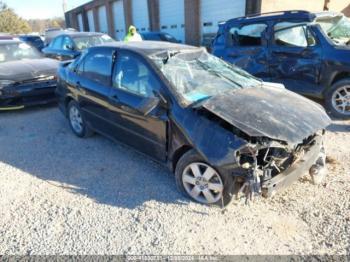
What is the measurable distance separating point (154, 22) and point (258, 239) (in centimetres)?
1783

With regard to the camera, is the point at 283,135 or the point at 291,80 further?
the point at 291,80

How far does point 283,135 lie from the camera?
112 inches

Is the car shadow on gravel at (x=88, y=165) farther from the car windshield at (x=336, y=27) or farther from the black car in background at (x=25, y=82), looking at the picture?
the car windshield at (x=336, y=27)

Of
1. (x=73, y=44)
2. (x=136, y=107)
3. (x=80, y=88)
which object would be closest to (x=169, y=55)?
(x=136, y=107)

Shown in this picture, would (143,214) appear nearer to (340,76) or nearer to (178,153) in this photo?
(178,153)

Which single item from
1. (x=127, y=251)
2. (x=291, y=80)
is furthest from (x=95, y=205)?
(x=291, y=80)

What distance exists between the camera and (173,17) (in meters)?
17.3

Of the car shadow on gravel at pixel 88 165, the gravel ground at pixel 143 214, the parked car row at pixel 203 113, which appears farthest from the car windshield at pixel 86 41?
the gravel ground at pixel 143 214

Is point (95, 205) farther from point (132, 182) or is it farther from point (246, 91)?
point (246, 91)

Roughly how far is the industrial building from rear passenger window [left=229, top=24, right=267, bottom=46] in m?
5.91

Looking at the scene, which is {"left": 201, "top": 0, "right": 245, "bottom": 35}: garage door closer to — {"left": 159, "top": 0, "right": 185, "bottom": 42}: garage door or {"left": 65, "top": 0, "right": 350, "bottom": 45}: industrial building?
{"left": 65, "top": 0, "right": 350, "bottom": 45}: industrial building

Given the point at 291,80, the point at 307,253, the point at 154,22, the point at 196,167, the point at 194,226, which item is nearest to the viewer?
the point at 307,253

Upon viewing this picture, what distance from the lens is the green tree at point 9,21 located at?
4319 cm

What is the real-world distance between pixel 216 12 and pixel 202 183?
12.8 m
